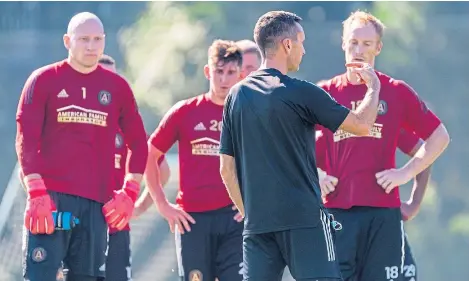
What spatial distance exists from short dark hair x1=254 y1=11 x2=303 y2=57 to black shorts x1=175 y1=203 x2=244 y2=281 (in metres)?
2.29

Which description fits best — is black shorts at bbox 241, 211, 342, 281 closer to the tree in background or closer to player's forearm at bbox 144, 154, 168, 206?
player's forearm at bbox 144, 154, 168, 206

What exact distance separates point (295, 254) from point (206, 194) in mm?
2370

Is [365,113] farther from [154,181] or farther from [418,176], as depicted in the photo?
[154,181]

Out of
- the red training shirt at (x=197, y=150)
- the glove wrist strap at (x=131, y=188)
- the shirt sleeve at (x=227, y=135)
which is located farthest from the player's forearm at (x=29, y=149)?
the shirt sleeve at (x=227, y=135)

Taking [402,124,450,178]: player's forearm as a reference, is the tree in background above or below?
above

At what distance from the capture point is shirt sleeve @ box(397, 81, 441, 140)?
767 cm

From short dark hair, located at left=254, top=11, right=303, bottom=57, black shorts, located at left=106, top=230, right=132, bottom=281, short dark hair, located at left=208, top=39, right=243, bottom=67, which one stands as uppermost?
short dark hair, located at left=208, top=39, right=243, bottom=67

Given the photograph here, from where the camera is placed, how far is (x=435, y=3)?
2488 cm

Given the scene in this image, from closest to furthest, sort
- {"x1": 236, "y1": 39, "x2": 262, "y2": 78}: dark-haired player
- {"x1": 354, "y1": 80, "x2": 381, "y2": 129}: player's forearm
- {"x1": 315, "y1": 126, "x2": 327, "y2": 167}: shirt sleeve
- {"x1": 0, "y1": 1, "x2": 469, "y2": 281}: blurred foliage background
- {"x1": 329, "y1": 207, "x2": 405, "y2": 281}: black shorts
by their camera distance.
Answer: {"x1": 354, "y1": 80, "x2": 381, "y2": 129}: player's forearm, {"x1": 329, "y1": 207, "x2": 405, "y2": 281}: black shorts, {"x1": 315, "y1": 126, "x2": 327, "y2": 167}: shirt sleeve, {"x1": 236, "y1": 39, "x2": 262, "y2": 78}: dark-haired player, {"x1": 0, "y1": 1, "x2": 469, "y2": 281}: blurred foliage background

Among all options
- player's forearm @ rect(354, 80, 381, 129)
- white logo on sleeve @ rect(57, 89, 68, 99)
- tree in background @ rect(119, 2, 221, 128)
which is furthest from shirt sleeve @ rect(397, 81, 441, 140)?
tree in background @ rect(119, 2, 221, 128)

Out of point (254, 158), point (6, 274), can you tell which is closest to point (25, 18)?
point (6, 274)

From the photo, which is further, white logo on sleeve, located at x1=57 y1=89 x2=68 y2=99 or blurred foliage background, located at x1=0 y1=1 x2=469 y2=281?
blurred foliage background, located at x1=0 y1=1 x2=469 y2=281

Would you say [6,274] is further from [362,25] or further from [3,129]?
[3,129]

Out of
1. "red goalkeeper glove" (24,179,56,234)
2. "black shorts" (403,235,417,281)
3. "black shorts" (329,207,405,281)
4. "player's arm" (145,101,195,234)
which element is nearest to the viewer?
"red goalkeeper glove" (24,179,56,234)
